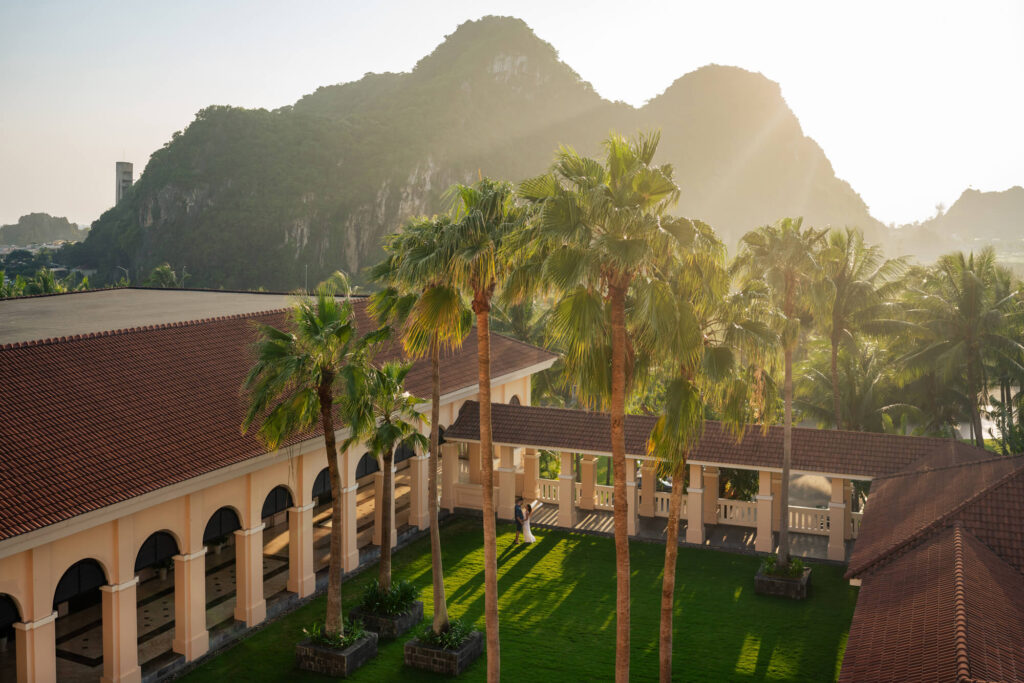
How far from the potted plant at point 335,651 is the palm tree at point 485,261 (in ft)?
14.9

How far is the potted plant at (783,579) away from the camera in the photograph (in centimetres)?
2327

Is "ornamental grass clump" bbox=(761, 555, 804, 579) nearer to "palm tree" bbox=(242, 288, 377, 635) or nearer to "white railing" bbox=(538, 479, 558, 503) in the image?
"white railing" bbox=(538, 479, 558, 503)

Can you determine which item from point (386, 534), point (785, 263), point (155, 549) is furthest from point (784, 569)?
point (155, 549)

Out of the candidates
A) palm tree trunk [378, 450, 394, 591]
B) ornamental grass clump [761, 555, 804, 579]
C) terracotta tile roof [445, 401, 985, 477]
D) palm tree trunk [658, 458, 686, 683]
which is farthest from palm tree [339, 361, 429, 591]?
ornamental grass clump [761, 555, 804, 579]

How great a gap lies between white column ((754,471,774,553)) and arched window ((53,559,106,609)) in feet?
61.0

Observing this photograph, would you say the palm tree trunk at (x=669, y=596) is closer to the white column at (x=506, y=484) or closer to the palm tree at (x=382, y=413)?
the palm tree at (x=382, y=413)

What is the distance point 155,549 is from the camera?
18.4m

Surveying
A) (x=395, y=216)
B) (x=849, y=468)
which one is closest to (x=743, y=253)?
(x=849, y=468)

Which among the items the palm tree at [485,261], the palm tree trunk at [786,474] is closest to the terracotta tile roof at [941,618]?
the palm tree at [485,261]

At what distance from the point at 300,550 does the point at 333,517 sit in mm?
4549

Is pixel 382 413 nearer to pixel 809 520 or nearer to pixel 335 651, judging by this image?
pixel 335 651

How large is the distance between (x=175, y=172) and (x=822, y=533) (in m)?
146

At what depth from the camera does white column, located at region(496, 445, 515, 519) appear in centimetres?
3038

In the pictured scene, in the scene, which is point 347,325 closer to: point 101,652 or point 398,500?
point 101,652
